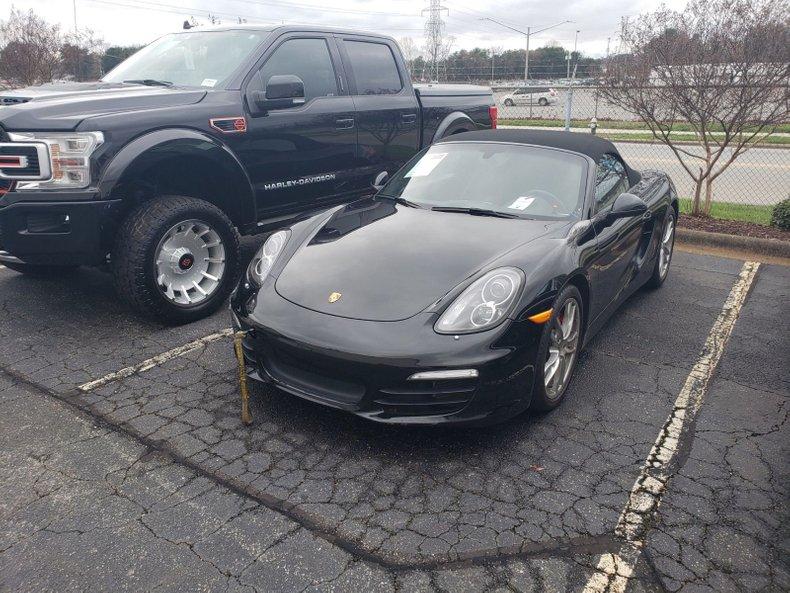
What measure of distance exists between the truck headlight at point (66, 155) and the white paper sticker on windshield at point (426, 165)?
2110 millimetres

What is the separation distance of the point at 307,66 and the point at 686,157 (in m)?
13.9

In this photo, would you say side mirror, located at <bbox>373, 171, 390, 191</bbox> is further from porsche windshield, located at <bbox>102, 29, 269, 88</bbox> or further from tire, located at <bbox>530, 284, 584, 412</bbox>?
tire, located at <bbox>530, 284, 584, 412</bbox>

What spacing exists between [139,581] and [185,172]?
3.23 m

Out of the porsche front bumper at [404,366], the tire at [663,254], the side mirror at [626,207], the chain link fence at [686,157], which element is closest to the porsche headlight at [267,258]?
the porsche front bumper at [404,366]

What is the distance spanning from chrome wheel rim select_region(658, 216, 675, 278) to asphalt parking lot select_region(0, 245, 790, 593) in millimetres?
1451

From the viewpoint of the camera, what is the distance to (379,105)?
621 cm

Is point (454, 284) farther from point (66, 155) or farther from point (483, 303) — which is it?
point (66, 155)

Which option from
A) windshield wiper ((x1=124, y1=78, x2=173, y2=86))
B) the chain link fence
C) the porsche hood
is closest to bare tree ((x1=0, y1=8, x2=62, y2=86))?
the chain link fence

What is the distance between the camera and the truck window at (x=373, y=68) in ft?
20.1

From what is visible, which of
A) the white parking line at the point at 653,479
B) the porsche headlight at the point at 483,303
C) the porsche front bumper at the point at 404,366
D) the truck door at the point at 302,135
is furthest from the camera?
the truck door at the point at 302,135

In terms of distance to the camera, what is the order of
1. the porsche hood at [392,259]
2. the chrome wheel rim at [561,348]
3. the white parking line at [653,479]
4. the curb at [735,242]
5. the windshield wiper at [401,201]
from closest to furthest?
the white parking line at [653,479], the porsche hood at [392,259], the chrome wheel rim at [561,348], the windshield wiper at [401,201], the curb at [735,242]

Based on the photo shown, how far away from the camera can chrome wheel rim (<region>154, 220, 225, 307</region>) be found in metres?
4.59

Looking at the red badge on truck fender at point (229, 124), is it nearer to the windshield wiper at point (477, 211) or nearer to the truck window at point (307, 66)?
the truck window at point (307, 66)

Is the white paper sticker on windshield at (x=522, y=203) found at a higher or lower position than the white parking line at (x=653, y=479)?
higher
